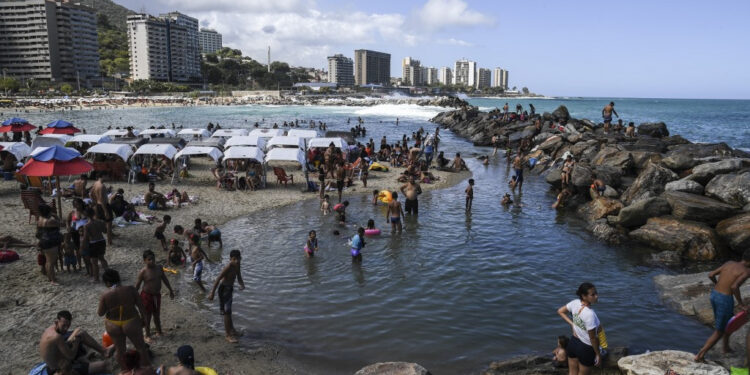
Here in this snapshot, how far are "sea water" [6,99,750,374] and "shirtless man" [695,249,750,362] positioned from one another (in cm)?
131

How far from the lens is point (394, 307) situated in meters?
9.23

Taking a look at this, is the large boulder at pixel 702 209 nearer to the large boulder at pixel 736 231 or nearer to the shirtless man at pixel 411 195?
the large boulder at pixel 736 231

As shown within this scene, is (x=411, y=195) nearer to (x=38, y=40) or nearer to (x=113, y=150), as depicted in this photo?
(x=113, y=150)

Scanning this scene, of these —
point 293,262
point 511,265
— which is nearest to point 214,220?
point 293,262

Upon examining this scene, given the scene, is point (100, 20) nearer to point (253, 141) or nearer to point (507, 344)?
point (253, 141)

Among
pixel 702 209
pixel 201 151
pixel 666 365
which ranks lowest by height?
A: pixel 666 365

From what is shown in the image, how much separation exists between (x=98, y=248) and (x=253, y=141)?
14018 millimetres

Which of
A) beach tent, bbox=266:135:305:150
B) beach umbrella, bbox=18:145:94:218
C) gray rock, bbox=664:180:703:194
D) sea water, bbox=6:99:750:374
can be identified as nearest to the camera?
sea water, bbox=6:99:750:374

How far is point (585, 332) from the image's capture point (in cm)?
564

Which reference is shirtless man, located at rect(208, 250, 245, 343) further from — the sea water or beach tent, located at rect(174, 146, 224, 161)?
beach tent, located at rect(174, 146, 224, 161)

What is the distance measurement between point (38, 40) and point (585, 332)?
150727 millimetres

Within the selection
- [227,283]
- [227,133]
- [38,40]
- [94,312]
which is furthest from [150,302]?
[38,40]

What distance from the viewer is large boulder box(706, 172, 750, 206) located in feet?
43.0

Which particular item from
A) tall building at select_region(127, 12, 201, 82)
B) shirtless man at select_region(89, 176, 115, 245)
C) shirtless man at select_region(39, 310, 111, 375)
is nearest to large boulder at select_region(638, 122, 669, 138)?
shirtless man at select_region(89, 176, 115, 245)
